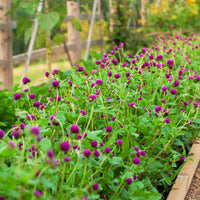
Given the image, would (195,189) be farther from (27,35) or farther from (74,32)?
(74,32)

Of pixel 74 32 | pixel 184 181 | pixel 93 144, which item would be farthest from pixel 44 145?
pixel 74 32

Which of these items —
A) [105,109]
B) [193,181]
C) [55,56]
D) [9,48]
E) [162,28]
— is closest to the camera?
[105,109]

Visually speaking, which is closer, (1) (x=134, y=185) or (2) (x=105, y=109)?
(1) (x=134, y=185)

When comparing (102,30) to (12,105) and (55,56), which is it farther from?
(12,105)

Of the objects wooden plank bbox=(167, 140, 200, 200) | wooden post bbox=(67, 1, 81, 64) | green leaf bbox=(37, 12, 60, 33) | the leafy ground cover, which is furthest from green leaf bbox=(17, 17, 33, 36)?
wooden plank bbox=(167, 140, 200, 200)

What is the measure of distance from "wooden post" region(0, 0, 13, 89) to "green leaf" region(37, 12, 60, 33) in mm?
453

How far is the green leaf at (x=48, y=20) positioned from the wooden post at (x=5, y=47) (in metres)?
0.45

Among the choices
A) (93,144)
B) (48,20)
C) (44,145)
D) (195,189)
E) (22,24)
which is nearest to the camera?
(93,144)

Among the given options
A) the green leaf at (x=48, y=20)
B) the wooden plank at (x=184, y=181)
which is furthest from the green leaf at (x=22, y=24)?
the wooden plank at (x=184, y=181)

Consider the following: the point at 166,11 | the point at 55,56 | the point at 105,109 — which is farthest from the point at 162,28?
the point at 105,109

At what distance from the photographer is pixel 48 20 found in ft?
11.7

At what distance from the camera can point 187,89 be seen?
2.47 meters

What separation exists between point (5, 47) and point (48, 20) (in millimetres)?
650

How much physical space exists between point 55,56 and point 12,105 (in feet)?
11.9
